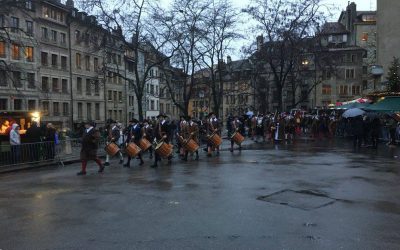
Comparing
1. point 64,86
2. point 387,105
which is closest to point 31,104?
point 64,86

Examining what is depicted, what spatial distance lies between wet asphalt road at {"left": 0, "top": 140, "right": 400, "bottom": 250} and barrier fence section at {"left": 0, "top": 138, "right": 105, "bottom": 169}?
3.37 meters

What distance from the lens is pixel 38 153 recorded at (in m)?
19.2

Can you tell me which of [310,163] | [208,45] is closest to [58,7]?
[208,45]

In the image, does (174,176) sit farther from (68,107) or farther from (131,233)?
(68,107)

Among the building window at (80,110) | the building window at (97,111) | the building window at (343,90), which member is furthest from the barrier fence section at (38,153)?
the building window at (343,90)

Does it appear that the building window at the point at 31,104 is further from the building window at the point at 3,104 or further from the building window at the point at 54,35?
the building window at the point at 54,35

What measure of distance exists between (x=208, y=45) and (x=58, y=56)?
1170 inches

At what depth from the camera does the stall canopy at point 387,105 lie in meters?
24.8

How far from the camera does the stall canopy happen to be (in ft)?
81.4

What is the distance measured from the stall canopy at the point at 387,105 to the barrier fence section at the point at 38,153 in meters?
15.6

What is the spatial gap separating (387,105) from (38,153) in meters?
17.9

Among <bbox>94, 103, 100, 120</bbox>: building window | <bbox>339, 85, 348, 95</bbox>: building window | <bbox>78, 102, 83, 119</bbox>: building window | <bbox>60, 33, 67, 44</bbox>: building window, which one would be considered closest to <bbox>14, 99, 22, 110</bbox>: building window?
<bbox>60, 33, 67, 44</bbox>: building window

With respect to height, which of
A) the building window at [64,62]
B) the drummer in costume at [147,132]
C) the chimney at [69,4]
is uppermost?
the chimney at [69,4]

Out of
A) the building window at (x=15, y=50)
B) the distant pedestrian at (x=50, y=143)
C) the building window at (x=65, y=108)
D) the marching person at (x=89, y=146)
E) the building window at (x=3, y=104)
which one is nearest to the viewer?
the marching person at (x=89, y=146)
